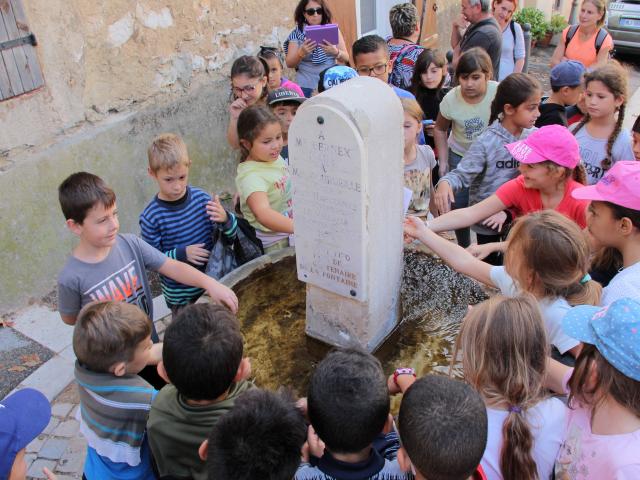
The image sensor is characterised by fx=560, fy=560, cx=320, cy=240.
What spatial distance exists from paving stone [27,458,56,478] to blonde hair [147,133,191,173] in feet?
5.65

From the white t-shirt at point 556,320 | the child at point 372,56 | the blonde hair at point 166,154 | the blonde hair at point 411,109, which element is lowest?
the white t-shirt at point 556,320

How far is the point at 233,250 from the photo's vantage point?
11.3 feet

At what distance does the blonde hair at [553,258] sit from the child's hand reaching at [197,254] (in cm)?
175

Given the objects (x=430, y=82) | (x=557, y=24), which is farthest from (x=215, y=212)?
(x=557, y=24)

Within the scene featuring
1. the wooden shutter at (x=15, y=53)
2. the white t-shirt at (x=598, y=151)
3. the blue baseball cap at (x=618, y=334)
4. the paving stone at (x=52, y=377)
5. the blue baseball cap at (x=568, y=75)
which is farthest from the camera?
the blue baseball cap at (x=568, y=75)

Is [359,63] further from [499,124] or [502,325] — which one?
[502,325]

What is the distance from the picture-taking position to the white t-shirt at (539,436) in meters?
1.89

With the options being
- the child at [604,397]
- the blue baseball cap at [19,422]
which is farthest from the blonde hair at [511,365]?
the blue baseball cap at [19,422]

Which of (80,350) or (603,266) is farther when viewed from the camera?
(603,266)

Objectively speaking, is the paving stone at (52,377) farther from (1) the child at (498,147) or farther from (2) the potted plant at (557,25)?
(2) the potted plant at (557,25)

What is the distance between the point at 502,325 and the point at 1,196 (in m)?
3.71

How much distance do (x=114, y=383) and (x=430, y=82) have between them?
4054 mm

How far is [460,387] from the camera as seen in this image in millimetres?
1678

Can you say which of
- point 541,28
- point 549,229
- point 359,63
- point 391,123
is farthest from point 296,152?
point 541,28
